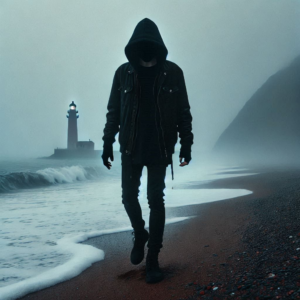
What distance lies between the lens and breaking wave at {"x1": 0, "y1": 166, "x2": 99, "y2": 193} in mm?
11873

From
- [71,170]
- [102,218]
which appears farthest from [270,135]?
[102,218]

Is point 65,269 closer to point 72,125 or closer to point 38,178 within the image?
point 38,178

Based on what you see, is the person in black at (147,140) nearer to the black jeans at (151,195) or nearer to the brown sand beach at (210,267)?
the black jeans at (151,195)

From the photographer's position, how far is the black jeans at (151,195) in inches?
93.1

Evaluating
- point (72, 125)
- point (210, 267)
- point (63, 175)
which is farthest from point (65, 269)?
point (72, 125)

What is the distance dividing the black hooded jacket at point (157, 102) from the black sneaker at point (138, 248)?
2.04ft

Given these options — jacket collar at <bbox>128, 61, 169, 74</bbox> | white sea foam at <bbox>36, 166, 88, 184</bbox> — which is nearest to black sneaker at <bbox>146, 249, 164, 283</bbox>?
jacket collar at <bbox>128, 61, 169, 74</bbox>

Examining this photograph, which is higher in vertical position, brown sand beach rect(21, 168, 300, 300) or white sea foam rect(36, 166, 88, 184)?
white sea foam rect(36, 166, 88, 184)

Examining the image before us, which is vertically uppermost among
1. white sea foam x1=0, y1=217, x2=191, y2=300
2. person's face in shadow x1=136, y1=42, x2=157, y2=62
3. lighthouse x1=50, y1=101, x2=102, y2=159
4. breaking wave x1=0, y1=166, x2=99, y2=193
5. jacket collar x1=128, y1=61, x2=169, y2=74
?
lighthouse x1=50, y1=101, x2=102, y2=159

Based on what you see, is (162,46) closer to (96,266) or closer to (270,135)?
(96,266)

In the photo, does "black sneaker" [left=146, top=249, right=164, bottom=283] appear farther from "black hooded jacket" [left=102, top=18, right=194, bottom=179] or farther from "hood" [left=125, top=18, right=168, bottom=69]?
"hood" [left=125, top=18, right=168, bottom=69]

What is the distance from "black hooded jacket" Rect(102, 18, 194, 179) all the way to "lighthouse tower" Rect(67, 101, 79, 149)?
201 ft

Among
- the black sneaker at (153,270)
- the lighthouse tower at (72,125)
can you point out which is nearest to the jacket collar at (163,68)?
the black sneaker at (153,270)

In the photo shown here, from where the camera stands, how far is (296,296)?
159cm
